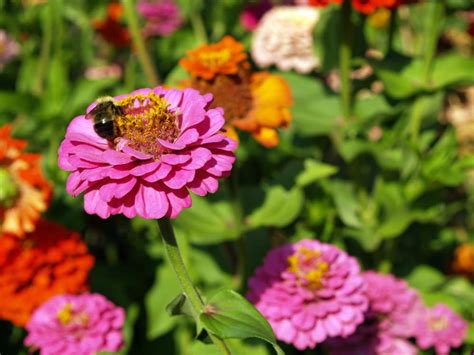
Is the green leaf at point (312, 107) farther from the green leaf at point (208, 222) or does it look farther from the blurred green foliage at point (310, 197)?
→ the green leaf at point (208, 222)

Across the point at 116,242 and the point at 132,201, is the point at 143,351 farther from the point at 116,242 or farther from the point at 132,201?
the point at 132,201

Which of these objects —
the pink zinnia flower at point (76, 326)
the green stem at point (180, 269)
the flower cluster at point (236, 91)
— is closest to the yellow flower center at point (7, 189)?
the pink zinnia flower at point (76, 326)

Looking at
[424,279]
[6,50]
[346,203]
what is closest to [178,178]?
[346,203]

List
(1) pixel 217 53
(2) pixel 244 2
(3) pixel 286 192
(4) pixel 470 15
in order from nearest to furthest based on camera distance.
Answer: (1) pixel 217 53, (3) pixel 286 192, (4) pixel 470 15, (2) pixel 244 2

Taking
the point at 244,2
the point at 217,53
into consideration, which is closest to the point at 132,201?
the point at 217,53

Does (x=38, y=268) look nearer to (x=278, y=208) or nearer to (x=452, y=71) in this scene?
(x=278, y=208)

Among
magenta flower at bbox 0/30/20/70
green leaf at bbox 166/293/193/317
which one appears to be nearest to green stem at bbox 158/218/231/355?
green leaf at bbox 166/293/193/317
